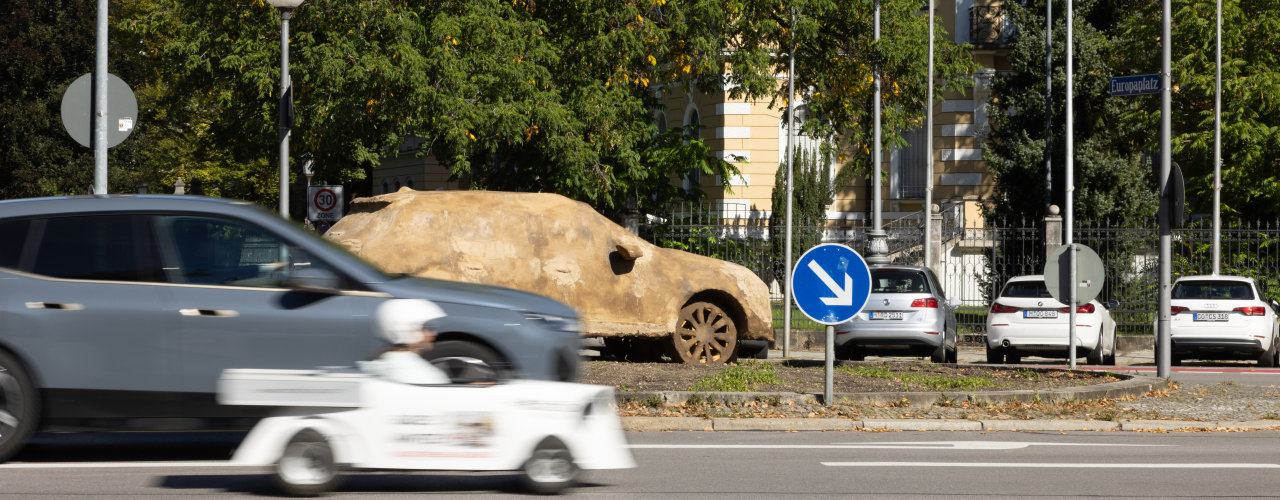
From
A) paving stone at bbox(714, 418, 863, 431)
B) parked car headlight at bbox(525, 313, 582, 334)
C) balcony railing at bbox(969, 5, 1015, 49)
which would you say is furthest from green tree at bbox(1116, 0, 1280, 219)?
parked car headlight at bbox(525, 313, 582, 334)

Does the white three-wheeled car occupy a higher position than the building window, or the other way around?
the building window

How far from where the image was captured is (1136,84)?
14.7 m

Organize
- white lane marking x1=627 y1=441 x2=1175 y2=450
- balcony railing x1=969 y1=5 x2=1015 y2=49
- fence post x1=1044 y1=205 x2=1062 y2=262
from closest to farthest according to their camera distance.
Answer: white lane marking x1=627 y1=441 x2=1175 y2=450, fence post x1=1044 y1=205 x2=1062 y2=262, balcony railing x1=969 y1=5 x2=1015 y2=49

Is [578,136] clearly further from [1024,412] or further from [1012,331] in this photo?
[1024,412]

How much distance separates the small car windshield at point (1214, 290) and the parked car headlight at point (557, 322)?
553 inches

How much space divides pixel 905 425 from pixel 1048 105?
2128 centimetres

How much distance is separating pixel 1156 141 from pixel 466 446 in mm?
25825

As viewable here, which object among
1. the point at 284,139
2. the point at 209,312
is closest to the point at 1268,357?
the point at 284,139

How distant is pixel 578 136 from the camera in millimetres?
20781

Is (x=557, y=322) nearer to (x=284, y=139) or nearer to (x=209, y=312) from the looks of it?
(x=209, y=312)

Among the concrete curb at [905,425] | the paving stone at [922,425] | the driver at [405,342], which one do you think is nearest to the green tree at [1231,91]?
the concrete curb at [905,425]

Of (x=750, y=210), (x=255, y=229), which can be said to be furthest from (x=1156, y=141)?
(x=255, y=229)

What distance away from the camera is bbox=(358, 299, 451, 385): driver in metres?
6.62

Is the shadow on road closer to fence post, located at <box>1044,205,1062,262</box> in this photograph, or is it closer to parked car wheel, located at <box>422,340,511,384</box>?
parked car wheel, located at <box>422,340,511,384</box>
